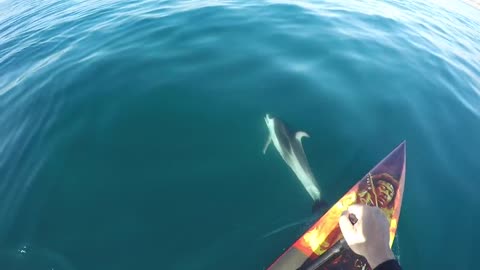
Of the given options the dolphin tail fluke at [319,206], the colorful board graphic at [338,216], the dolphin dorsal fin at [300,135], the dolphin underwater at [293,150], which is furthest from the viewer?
the dolphin dorsal fin at [300,135]

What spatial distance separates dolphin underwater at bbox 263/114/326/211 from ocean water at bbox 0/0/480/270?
0.17 metres

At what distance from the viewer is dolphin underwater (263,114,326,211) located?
252 inches

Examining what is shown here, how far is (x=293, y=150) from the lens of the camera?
23.8ft

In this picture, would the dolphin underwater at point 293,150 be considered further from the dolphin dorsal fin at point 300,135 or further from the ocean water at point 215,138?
the ocean water at point 215,138

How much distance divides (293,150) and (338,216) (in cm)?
183

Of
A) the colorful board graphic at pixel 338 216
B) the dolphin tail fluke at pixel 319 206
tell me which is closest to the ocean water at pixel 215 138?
the dolphin tail fluke at pixel 319 206

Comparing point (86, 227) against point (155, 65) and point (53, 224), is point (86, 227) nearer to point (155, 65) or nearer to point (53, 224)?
point (53, 224)

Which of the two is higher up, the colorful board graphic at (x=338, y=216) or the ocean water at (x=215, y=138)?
the ocean water at (x=215, y=138)

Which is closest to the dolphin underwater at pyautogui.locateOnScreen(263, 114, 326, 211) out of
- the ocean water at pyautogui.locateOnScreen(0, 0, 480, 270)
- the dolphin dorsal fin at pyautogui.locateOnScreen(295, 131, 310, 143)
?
the dolphin dorsal fin at pyautogui.locateOnScreen(295, 131, 310, 143)

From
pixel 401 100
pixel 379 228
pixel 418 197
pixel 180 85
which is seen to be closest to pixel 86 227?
pixel 180 85

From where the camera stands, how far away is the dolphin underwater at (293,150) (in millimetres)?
6389

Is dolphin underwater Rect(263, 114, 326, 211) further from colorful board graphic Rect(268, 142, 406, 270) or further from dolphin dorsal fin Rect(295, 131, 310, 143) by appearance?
colorful board graphic Rect(268, 142, 406, 270)

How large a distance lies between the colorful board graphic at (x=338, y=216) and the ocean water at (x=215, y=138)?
249mm

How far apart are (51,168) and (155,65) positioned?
424 cm
